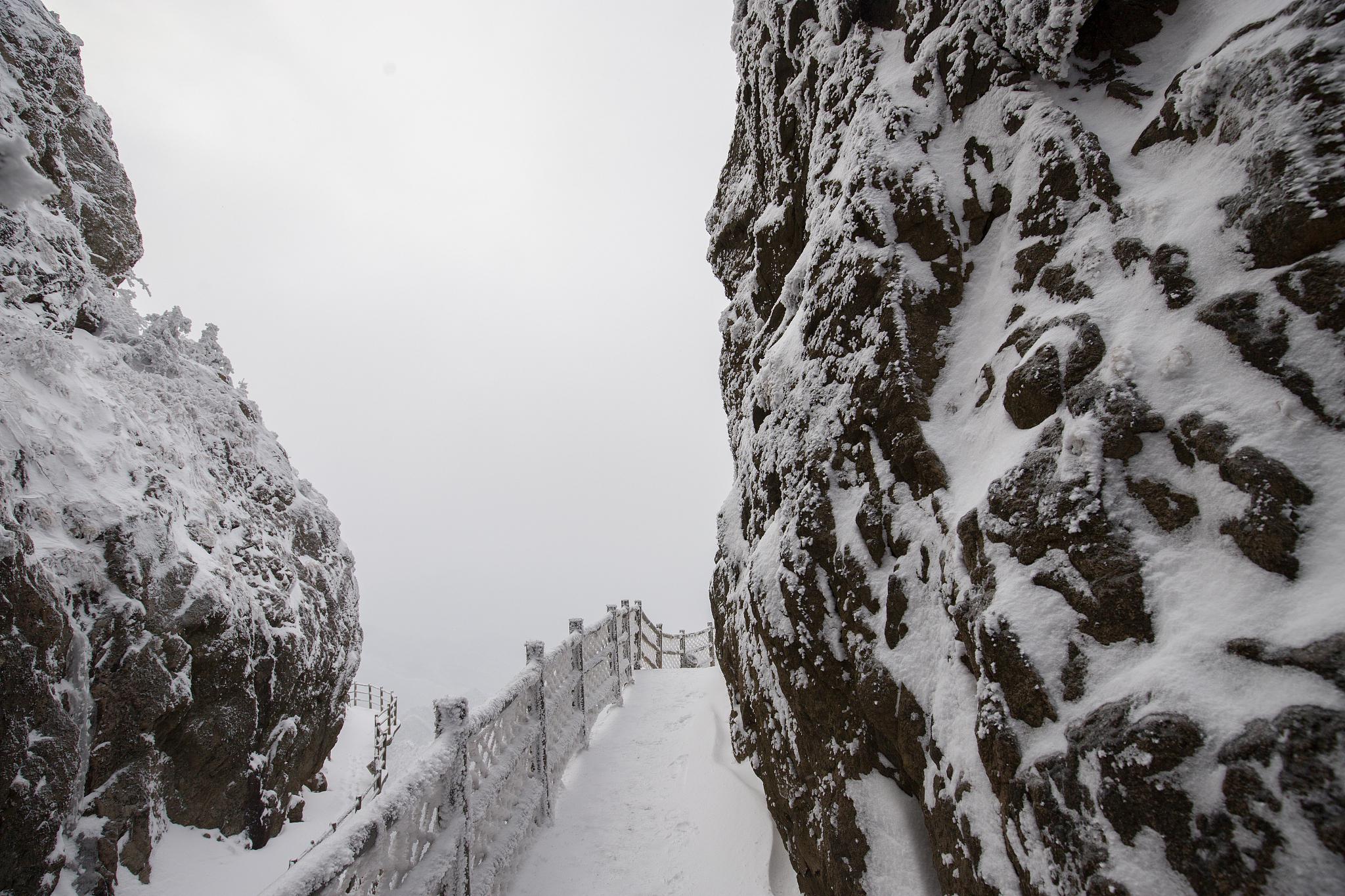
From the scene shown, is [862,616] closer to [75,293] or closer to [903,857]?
[903,857]

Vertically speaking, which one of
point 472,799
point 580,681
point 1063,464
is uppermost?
point 580,681

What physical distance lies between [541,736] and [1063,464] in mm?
5295

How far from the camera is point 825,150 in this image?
4211mm

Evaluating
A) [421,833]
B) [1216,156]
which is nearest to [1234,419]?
[1216,156]

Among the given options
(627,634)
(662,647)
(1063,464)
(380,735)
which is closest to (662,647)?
(662,647)

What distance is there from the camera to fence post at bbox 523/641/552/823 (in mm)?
5305

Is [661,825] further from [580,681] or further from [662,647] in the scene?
[662,647]

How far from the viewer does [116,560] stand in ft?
18.7

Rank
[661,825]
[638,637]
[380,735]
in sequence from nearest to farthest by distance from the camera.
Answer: [661,825], [638,637], [380,735]

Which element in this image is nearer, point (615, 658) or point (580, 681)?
point (580, 681)

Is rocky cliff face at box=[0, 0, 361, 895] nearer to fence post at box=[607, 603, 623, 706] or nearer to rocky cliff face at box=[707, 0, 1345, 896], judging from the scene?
fence post at box=[607, 603, 623, 706]

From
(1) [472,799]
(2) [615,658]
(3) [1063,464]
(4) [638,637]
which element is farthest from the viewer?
(4) [638,637]

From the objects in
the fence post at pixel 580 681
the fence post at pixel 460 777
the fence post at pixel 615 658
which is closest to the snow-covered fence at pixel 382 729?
the fence post at pixel 615 658

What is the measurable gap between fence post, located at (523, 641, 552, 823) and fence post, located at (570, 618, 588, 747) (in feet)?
4.56
